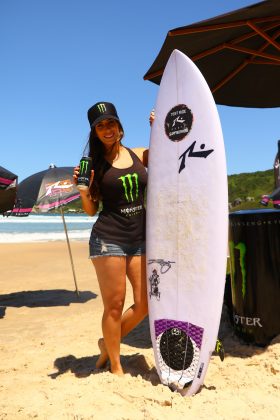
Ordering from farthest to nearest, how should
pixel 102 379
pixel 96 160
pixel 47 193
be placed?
pixel 47 193
pixel 96 160
pixel 102 379

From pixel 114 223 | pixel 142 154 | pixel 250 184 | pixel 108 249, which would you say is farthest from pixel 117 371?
pixel 250 184

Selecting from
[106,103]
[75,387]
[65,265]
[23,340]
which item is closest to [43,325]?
[23,340]

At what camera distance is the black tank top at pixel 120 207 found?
2.49 meters

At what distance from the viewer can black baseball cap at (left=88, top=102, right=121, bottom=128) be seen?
2.52m

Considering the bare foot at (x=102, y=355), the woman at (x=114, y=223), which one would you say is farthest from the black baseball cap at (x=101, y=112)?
the bare foot at (x=102, y=355)

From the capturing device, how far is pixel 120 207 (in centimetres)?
251

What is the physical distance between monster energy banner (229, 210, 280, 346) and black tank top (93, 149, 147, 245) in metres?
0.86

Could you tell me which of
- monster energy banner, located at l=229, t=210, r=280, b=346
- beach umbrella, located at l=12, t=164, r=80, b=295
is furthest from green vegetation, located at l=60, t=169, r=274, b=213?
monster energy banner, located at l=229, t=210, r=280, b=346

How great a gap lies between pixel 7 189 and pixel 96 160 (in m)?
2.49

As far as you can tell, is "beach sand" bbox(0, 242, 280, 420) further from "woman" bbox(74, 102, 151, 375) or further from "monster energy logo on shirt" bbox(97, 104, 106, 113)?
"monster energy logo on shirt" bbox(97, 104, 106, 113)

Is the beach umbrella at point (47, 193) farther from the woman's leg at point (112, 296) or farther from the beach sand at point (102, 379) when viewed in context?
the woman's leg at point (112, 296)

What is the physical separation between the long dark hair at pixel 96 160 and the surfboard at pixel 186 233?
13.5 inches

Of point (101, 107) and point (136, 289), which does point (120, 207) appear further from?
point (101, 107)

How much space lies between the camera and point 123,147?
2.70m
